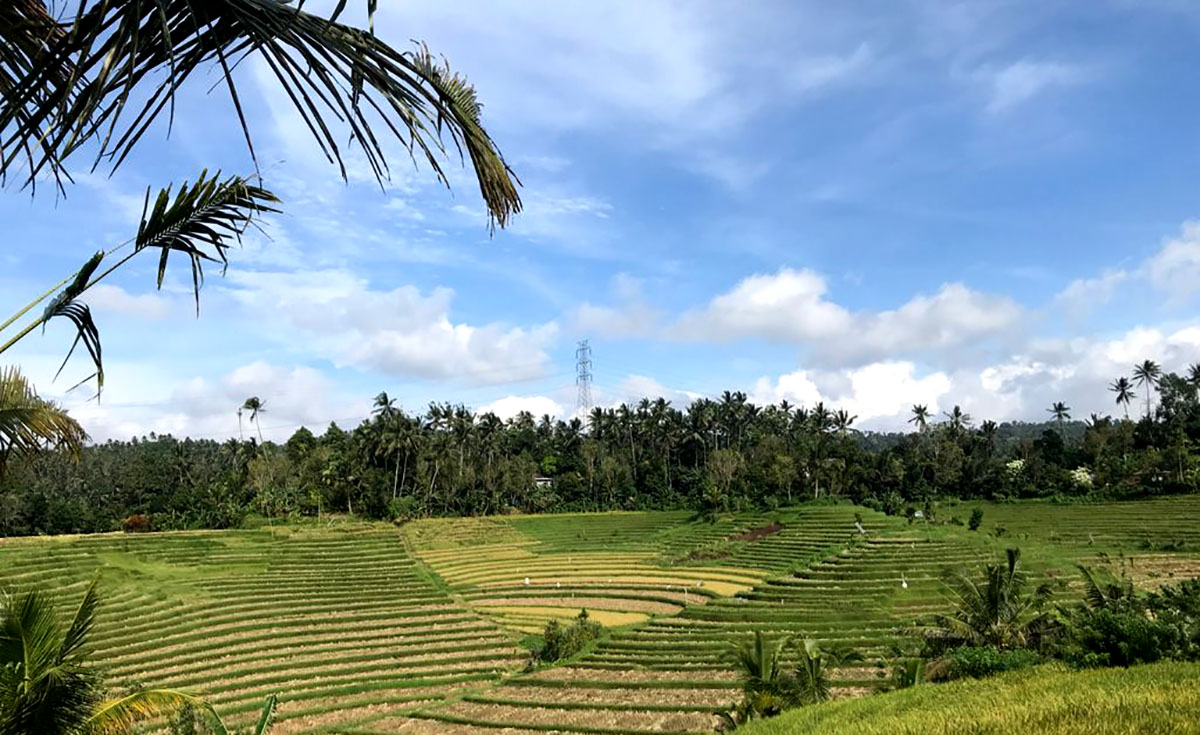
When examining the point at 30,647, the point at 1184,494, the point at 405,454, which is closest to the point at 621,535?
the point at 405,454

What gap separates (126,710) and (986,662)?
621 inches

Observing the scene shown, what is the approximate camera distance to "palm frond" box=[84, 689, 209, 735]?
14.5 feet

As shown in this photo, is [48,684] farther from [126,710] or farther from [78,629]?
[126,710]

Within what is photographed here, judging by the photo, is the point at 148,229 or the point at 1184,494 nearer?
the point at 148,229

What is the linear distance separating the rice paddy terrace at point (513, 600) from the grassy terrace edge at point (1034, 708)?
10.0m

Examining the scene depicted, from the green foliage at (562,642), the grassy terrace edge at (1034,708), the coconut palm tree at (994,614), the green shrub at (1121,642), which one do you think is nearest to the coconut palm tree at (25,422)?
the grassy terrace edge at (1034,708)

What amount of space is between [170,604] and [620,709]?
26.3m

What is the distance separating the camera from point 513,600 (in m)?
41.1

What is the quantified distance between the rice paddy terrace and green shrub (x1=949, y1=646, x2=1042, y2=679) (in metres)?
6.60

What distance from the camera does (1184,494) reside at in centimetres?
5866

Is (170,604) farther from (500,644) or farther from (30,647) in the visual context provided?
(30,647)

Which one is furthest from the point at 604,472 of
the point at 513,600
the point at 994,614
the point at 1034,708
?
the point at 1034,708

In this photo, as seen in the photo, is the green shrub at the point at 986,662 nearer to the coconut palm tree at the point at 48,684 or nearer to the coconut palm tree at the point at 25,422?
the coconut palm tree at the point at 48,684

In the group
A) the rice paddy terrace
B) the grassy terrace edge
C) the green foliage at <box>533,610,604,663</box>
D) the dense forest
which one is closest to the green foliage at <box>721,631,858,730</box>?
the rice paddy terrace
